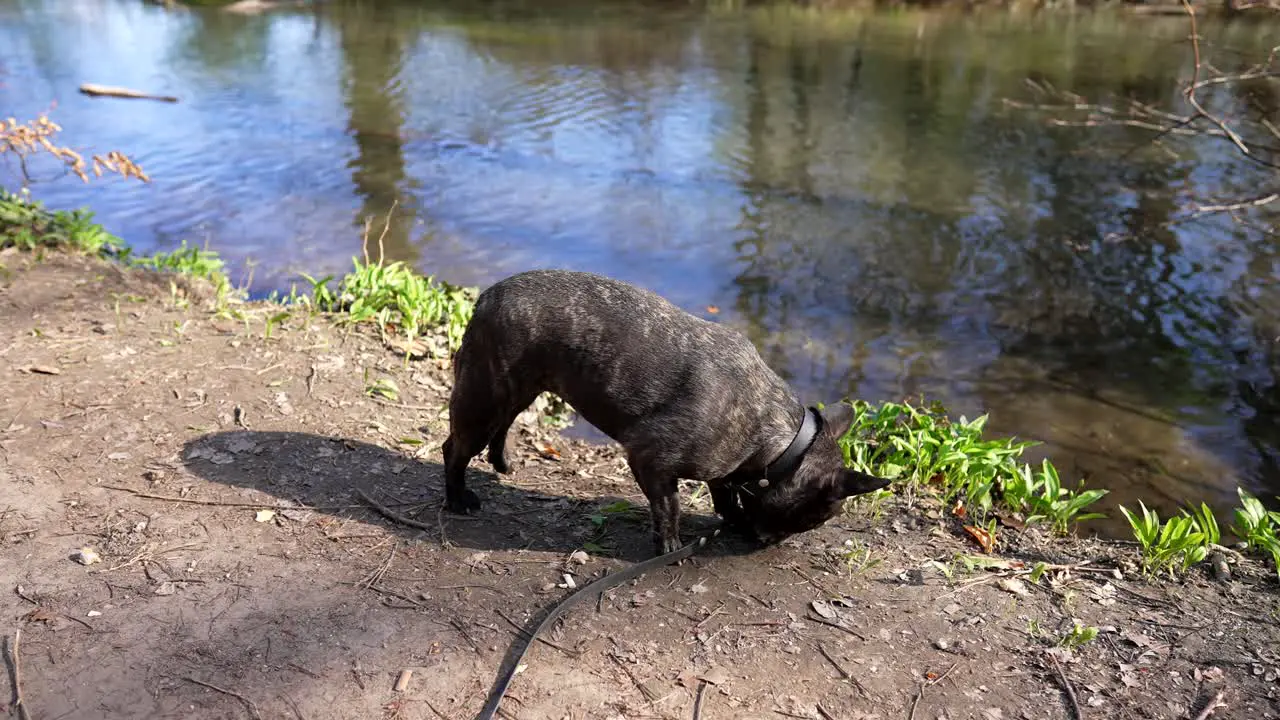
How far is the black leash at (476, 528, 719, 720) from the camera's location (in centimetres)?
362

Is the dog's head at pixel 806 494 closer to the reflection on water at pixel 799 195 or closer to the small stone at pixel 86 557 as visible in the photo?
the reflection on water at pixel 799 195

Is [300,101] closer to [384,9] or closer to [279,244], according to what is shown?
[279,244]

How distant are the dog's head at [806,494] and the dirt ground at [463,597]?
214 mm

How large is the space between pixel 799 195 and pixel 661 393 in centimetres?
778

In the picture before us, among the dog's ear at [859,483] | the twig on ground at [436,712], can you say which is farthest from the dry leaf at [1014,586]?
the twig on ground at [436,712]

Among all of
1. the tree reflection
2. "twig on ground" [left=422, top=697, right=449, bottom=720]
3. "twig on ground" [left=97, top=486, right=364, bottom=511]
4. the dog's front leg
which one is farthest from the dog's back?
the tree reflection

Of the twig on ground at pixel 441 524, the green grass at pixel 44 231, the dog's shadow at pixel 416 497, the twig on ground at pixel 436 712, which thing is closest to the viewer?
the twig on ground at pixel 436 712

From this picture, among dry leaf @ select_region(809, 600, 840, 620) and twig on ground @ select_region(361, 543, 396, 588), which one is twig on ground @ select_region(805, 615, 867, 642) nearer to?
dry leaf @ select_region(809, 600, 840, 620)

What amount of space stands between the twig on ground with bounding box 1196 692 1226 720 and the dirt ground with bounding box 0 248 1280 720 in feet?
0.08

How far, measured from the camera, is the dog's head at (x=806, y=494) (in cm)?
452

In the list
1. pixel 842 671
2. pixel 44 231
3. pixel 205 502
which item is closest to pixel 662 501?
Result: pixel 842 671

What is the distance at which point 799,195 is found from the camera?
11602 millimetres

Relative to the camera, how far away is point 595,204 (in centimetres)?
1123

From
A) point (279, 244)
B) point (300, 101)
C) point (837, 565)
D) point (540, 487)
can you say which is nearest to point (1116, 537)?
point (837, 565)
